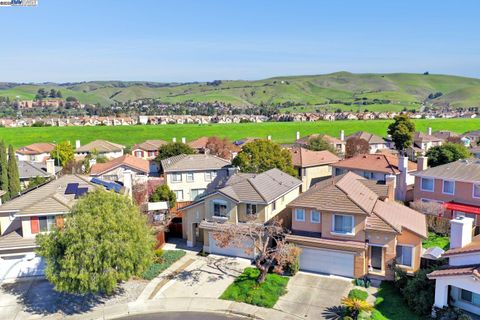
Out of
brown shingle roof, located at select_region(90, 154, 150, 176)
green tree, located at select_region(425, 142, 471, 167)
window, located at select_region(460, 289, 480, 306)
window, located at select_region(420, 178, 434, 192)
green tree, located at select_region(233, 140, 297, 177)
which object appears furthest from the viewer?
brown shingle roof, located at select_region(90, 154, 150, 176)

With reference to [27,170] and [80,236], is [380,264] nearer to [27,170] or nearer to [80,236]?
[80,236]

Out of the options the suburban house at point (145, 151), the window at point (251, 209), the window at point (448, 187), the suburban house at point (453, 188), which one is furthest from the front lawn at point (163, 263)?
the suburban house at point (145, 151)

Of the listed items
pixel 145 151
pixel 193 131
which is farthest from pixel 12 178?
pixel 193 131

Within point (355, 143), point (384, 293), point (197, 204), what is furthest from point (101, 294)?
point (355, 143)

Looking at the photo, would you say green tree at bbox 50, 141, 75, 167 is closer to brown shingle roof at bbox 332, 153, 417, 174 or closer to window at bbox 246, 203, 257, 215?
brown shingle roof at bbox 332, 153, 417, 174

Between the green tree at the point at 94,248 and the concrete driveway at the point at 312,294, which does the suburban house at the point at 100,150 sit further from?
the concrete driveway at the point at 312,294

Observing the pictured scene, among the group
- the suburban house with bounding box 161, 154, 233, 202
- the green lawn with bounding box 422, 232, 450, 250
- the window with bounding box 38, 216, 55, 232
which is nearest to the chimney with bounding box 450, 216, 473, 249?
the green lawn with bounding box 422, 232, 450, 250

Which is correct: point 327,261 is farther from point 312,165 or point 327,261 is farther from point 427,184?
point 312,165
